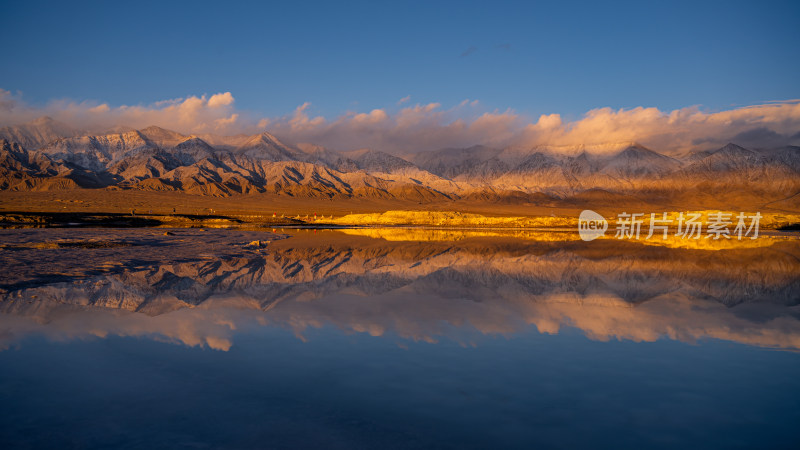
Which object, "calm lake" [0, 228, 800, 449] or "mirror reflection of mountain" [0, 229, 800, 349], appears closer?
"calm lake" [0, 228, 800, 449]

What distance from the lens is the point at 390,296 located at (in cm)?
1385

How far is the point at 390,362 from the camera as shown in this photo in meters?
7.99

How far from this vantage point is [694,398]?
6.77m

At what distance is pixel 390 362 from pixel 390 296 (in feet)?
19.2

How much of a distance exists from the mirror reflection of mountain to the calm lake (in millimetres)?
92

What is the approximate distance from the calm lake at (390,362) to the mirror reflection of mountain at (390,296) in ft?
0.30

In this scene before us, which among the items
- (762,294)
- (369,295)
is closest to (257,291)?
(369,295)

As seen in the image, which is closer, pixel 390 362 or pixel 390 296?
pixel 390 362

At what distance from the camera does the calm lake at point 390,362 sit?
5.67 m

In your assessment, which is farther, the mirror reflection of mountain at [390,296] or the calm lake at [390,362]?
the mirror reflection of mountain at [390,296]

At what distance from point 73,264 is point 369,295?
39.8 feet

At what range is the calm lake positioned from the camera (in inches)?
223

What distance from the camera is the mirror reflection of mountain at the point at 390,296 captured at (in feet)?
33.9

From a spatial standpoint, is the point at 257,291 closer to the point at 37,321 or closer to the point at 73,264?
the point at 37,321
